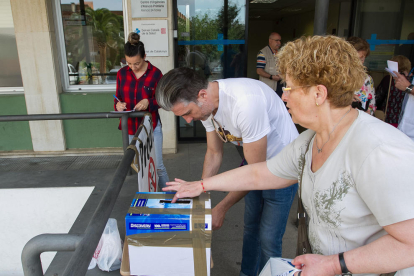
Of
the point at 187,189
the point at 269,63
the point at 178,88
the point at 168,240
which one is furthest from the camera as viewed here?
the point at 269,63

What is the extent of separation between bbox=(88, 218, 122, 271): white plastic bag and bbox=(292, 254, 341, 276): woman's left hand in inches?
41.8

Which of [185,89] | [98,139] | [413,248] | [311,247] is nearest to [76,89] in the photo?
[98,139]

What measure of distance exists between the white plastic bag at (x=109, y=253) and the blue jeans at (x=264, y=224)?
87 centimetres

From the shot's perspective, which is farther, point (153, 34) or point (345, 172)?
point (153, 34)

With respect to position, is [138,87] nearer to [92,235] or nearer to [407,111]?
[92,235]

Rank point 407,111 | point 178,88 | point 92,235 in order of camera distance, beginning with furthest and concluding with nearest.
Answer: point 407,111
point 178,88
point 92,235

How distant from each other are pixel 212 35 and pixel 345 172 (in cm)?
475

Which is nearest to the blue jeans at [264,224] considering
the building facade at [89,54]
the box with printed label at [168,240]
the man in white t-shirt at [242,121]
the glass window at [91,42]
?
the man in white t-shirt at [242,121]

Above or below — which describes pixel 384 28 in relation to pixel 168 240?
above

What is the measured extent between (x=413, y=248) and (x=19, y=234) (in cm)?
396

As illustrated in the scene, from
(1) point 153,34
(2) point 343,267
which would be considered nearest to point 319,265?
(2) point 343,267

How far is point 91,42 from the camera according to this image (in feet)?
16.8

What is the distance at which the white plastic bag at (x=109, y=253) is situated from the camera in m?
1.74

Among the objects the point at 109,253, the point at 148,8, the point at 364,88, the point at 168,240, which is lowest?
the point at 109,253
